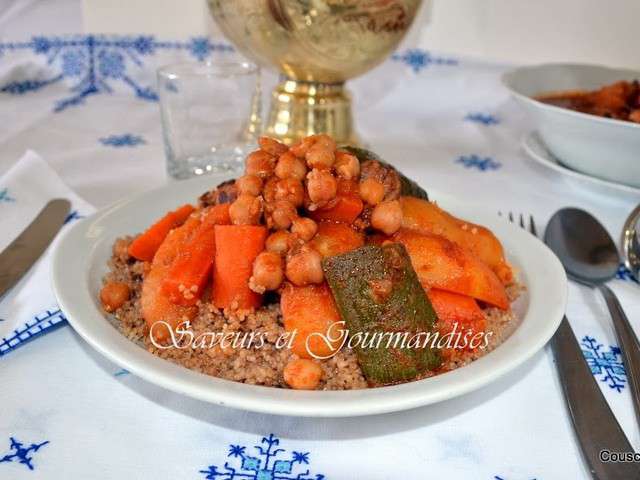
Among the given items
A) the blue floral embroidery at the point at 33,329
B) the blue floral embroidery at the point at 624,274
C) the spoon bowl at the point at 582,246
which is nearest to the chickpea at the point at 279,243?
the blue floral embroidery at the point at 33,329

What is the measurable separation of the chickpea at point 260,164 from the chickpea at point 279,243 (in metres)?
0.12

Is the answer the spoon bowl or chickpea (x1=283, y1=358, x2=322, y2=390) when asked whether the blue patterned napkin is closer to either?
chickpea (x1=283, y1=358, x2=322, y2=390)

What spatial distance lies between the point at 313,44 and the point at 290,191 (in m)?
0.83

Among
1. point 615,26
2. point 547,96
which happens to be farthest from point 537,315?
point 615,26

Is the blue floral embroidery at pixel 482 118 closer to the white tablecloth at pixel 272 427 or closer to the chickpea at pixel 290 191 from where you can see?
the white tablecloth at pixel 272 427

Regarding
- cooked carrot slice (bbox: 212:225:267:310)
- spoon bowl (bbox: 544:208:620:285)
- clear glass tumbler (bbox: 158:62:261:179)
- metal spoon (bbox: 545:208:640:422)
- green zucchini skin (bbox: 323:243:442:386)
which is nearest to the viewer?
green zucchini skin (bbox: 323:243:442:386)

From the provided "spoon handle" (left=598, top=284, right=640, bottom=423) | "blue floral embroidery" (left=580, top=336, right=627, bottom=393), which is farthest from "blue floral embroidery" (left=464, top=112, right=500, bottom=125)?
"blue floral embroidery" (left=580, top=336, right=627, bottom=393)

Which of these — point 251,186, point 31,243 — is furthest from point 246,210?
point 31,243

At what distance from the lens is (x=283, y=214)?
1043mm

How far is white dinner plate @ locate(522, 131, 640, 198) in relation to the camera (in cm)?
172

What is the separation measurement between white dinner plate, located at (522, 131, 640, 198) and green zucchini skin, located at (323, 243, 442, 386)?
3.14ft

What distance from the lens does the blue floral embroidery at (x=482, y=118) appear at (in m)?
2.54

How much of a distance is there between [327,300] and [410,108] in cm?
176

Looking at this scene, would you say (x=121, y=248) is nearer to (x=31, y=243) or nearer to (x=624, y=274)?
(x=31, y=243)
